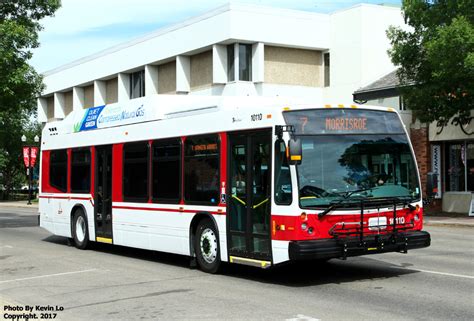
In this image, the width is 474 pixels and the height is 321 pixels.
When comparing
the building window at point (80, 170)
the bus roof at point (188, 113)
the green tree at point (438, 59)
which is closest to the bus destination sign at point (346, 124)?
the bus roof at point (188, 113)

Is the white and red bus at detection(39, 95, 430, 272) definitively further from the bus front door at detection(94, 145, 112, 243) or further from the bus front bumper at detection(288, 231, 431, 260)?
the bus front door at detection(94, 145, 112, 243)

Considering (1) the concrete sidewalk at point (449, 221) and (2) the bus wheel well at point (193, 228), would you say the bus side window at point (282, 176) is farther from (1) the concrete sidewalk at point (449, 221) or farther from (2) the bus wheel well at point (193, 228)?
(1) the concrete sidewalk at point (449, 221)

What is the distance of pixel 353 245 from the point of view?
32.8ft

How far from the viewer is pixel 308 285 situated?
10.3 metres

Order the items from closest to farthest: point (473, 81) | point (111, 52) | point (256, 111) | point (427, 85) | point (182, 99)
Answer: point (256, 111), point (182, 99), point (473, 81), point (427, 85), point (111, 52)

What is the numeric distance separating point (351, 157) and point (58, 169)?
32.1ft

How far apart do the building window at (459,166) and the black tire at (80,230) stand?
1909cm

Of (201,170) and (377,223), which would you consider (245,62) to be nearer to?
(201,170)

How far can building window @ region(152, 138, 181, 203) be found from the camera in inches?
504

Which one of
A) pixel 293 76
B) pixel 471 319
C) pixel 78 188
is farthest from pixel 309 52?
pixel 471 319

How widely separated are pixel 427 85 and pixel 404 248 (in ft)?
56.4

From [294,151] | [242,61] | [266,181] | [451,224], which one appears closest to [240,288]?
[266,181]

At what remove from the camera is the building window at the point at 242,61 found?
126ft

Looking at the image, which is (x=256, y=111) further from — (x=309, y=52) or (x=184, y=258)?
(x=309, y=52)
